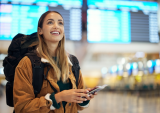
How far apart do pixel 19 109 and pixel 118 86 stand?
36.7ft

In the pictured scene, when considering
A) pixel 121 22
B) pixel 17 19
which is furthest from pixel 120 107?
pixel 17 19

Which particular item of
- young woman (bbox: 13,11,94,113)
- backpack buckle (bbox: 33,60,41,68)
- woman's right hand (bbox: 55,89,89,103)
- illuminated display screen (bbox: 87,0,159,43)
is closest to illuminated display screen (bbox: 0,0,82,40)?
illuminated display screen (bbox: 87,0,159,43)

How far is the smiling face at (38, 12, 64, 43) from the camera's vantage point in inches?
54.9

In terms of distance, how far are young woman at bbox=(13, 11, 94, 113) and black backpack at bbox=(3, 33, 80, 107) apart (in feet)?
0.12

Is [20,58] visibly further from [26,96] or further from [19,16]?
[19,16]

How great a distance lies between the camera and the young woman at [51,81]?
119cm

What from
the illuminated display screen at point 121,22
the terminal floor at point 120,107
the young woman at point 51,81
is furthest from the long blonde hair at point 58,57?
the terminal floor at point 120,107

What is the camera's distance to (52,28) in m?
1.39

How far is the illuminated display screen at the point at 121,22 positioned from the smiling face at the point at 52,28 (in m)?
2.27

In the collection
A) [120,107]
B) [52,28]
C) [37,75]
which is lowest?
[120,107]

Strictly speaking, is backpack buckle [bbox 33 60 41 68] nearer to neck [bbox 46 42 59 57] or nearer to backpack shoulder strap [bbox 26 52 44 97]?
backpack shoulder strap [bbox 26 52 44 97]

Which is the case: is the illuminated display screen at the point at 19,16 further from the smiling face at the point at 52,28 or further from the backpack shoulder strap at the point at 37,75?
the backpack shoulder strap at the point at 37,75

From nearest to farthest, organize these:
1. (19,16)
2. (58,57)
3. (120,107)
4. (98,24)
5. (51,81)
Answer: (51,81) < (58,57) < (19,16) < (98,24) < (120,107)

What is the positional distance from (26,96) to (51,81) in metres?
0.21
